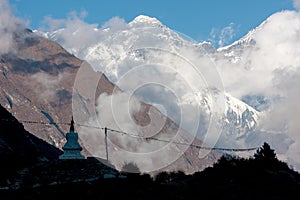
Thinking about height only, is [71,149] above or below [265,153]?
below

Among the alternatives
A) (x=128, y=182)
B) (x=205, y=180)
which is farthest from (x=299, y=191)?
(x=128, y=182)

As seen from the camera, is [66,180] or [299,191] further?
[299,191]

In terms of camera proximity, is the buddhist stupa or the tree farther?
the tree

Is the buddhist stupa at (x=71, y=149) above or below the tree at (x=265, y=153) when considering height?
below

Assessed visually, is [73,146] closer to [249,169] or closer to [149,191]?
[149,191]

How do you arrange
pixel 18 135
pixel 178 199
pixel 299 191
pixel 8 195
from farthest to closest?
pixel 18 135 → pixel 299 191 → pixel 178 199 → pixel 8 195

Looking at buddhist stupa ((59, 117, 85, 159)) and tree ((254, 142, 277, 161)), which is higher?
tree ((254, 142, 277, 161))

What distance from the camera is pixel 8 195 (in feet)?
120

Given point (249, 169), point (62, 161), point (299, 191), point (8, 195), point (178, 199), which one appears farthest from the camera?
point (249, 169)

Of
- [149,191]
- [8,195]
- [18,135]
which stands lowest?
[8,195]

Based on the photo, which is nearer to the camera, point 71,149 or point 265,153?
point 71,149

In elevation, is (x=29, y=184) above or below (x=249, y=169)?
below

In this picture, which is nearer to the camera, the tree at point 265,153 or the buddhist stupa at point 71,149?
the buddhist stupa at point 71,149

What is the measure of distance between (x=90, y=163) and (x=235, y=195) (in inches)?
679
